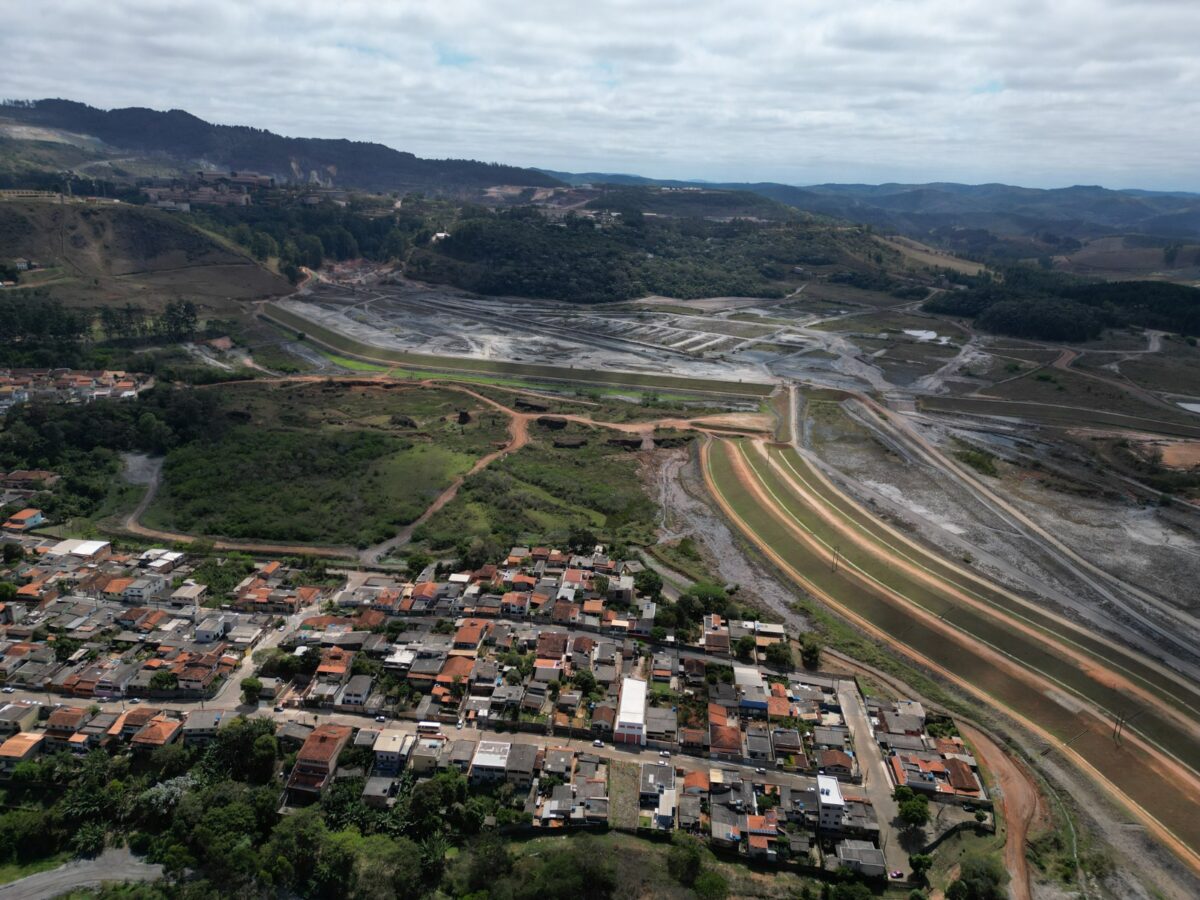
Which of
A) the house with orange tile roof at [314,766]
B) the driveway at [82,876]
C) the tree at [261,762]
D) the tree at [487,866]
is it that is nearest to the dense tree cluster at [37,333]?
the tree at [261,762]

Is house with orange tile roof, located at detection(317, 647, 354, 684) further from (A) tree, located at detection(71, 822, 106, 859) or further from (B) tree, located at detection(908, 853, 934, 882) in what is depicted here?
(B) tree, located at detection(908, 853, 934, 882)

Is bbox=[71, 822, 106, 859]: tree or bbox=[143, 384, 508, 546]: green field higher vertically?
bbox=[143, 384, 508, 546]: green field

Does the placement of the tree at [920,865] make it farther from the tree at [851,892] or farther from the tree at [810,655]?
the tree at [810,655]

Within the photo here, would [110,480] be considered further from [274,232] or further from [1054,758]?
[274,232]

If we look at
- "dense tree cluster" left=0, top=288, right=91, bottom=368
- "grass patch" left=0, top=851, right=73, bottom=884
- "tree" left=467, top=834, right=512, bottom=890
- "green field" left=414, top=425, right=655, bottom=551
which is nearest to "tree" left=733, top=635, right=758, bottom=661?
"green field" left=414, top=425, right=655, bottom=551

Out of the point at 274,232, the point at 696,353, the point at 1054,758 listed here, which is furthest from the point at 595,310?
the point at 1054,758

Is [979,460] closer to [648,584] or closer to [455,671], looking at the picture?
[648,584]

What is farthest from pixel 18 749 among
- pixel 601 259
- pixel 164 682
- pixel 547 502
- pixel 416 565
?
pixel 601 259
